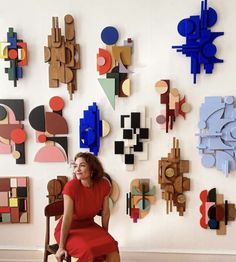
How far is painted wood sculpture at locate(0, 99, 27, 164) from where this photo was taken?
2605 millimetres

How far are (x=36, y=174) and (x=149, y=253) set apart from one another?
98 centimetres

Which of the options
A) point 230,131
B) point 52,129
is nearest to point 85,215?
point 52,129

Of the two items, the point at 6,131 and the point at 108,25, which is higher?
the point at 108,25

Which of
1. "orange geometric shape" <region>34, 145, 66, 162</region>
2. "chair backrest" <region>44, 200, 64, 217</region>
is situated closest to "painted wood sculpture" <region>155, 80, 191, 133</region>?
"orange geometric shape" <region>34, 145, 66, 162</region>

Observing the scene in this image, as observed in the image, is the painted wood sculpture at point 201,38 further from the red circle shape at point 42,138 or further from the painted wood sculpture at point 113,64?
the red circle shape at point 42,138

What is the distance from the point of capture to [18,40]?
256cm

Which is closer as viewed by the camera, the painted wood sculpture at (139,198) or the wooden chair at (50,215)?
the wooden chair at (50,215)

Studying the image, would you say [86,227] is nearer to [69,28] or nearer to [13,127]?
[13,127]

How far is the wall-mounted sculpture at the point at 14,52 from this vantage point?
255 cm

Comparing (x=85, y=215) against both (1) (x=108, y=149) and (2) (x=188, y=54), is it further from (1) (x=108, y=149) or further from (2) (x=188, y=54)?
(2) (x=188, y=54)

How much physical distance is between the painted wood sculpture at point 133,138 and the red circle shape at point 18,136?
66 cm

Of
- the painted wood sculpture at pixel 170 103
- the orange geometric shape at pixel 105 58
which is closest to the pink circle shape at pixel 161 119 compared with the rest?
the painted wood sculpture at pixel 170 103

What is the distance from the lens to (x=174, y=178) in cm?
256

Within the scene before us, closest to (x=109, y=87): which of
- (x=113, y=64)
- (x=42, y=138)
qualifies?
(x=113, y=64)
